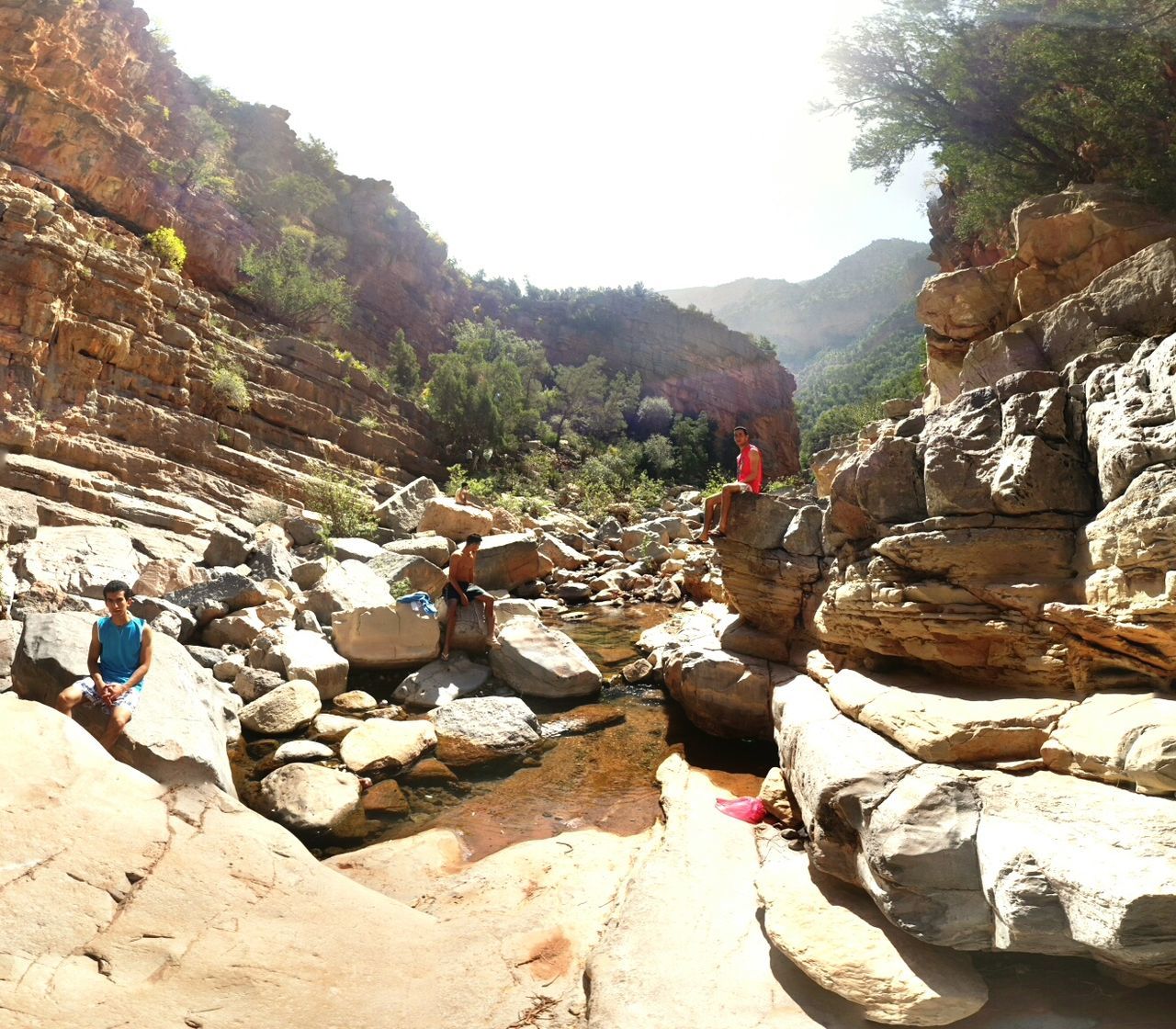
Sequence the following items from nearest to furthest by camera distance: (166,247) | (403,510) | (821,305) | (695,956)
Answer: (695,956), (403,510), (166,247), (821,305)

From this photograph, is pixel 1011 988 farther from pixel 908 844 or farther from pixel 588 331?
pixel 588 331

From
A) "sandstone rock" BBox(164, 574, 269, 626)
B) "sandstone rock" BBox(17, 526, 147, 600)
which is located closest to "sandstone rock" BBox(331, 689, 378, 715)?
"sandstone rock" BBox(164, 574, 269, 626)

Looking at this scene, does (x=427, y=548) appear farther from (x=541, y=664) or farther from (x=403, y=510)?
(x=541, y=664)

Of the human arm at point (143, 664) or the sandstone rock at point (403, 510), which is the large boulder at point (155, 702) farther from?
the sandstone rock at point (403, 510)

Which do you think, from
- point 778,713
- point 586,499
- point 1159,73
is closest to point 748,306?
point 586,499

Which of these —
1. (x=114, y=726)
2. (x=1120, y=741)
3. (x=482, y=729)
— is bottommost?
(x=482, y=729)

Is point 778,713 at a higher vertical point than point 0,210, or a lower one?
lower

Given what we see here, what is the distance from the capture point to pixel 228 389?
16.4m

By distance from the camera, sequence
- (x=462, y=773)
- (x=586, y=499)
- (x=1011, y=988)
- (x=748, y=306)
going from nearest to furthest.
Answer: (x=1011, y=988)
(x=462, y=773)
(x=586, y=499)
(x=748, y=306)

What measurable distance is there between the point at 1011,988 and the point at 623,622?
9.11 meters

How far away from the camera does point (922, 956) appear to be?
2854 millimetres

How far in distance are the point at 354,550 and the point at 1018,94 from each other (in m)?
14.9

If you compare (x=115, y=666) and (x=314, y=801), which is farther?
(x=314, y=801)

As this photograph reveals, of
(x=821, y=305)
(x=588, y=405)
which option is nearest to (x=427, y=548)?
(x=588, y=405)
